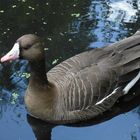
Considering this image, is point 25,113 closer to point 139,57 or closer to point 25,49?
point 25,49

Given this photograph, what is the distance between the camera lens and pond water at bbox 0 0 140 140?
6645 millimetres

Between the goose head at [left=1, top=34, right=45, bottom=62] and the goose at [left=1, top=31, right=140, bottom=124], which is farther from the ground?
the goose head at [left=1, top=34, right=45, bottom=62]

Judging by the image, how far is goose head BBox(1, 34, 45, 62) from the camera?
21.1 feet

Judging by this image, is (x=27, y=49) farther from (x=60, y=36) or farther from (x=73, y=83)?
(x=60, y=36)

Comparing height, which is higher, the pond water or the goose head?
the goose head

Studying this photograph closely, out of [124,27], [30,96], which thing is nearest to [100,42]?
[124,27]

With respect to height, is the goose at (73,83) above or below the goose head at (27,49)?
below

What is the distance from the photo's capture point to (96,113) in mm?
6859

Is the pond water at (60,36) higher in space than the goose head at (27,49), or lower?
lower

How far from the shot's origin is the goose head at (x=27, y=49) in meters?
6.42

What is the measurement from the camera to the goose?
21.3 feet

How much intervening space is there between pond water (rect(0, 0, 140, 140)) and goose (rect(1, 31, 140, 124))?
0.68 feet

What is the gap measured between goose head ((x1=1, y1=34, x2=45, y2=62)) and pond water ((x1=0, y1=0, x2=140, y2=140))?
84 centimetres

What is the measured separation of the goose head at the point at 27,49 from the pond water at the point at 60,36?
0.84 metres
